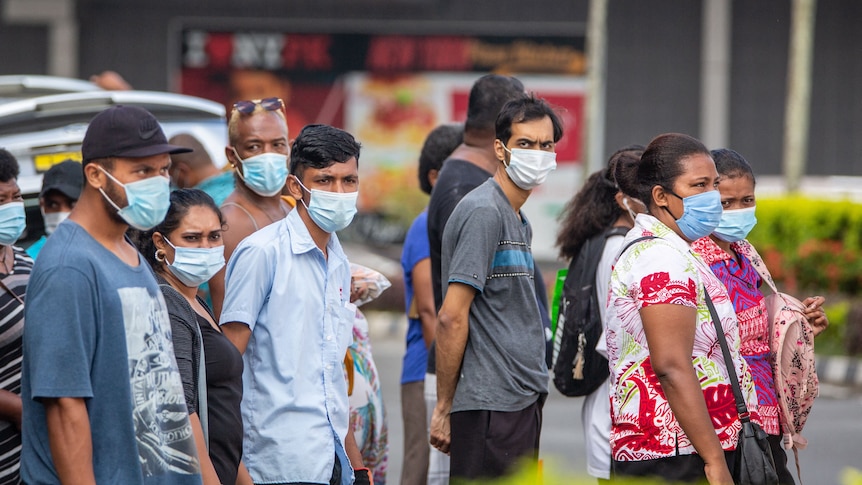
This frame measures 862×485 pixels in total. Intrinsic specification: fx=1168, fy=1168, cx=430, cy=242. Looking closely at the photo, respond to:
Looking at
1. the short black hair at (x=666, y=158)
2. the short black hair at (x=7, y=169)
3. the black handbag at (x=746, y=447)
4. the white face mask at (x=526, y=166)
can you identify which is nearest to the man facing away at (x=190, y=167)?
the short black hair at (x=7, y=169)

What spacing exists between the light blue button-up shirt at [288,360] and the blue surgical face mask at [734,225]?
146 centimetres

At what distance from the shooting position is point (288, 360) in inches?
154

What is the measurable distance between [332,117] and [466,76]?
2160mm

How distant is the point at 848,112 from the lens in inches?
700

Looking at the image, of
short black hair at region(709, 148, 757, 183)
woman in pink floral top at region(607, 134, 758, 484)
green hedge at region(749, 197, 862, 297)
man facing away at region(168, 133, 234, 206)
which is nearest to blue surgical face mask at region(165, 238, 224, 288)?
woman in pink floral top at region(607, 134, 758, 484)

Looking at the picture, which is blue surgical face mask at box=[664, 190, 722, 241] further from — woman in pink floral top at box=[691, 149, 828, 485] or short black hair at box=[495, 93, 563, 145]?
short black hair at box=[495, 93, 563, 145]

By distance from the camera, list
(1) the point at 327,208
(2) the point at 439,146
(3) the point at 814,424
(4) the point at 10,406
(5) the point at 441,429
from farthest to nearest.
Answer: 1. (3) the point at 814,424
2. (2) the point at 439,146
3. (5) the point at 441,429
4. (1) the point at 327,208
5. (4) the point at 10,406

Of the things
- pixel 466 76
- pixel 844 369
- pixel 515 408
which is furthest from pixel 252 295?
pixel 466 76

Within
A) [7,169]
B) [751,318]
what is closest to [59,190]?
[7,169]

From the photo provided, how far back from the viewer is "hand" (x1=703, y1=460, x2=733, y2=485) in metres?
3.60

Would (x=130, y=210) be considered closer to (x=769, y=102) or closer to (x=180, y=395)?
(x=180, y=395)

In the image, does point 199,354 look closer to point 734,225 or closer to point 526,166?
point 526,166

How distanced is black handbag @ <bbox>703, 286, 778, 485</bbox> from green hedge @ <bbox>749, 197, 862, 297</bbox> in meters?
8.52

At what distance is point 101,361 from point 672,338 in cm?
171
